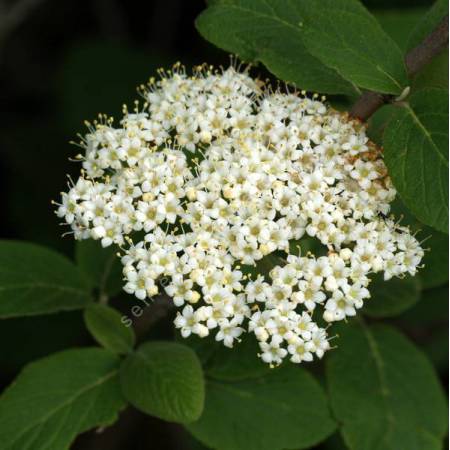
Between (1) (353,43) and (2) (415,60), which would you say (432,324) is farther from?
(1) (353,43)

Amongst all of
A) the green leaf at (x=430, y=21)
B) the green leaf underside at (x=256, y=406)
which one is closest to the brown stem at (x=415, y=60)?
the green leaf at (x=430, y=21)

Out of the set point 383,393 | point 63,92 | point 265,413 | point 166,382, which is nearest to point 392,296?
point 383,393

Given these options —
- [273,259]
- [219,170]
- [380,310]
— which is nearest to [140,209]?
[219,170]

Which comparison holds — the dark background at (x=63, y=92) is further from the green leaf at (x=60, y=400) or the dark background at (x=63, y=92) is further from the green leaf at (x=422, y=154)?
the green leaf at (x=422, y=154)

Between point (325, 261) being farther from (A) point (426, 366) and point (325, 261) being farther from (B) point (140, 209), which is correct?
(A) point (426, 366)

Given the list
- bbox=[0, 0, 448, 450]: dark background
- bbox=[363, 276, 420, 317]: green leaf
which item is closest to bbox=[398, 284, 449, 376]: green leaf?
bbox=[0, 0, 448, 450]: dark background

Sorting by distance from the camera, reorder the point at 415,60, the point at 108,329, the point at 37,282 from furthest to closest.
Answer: the point at 37,282
the point at 108,329
the point at 415,60

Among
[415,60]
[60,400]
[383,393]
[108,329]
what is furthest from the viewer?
[383,393]
